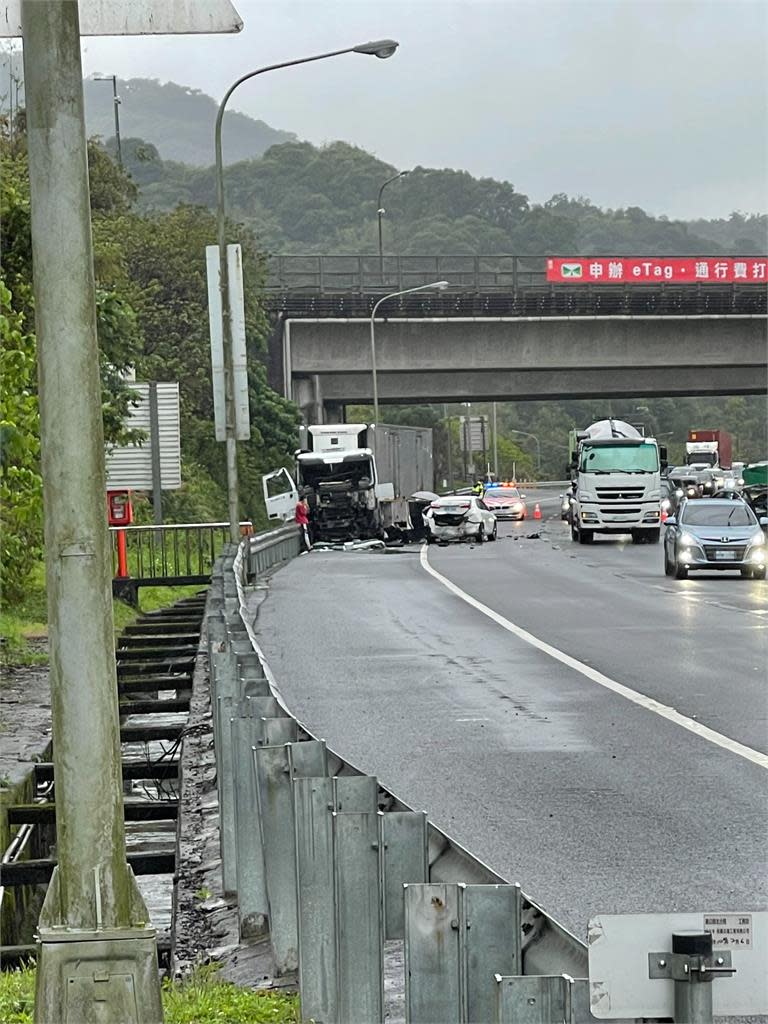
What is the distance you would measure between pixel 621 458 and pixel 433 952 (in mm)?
50187

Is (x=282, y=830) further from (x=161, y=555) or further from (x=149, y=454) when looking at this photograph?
(x=149, y=454)

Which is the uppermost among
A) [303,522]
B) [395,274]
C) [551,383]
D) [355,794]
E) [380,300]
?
[395,274]

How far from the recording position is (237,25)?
5871mm

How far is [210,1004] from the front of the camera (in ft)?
21.6

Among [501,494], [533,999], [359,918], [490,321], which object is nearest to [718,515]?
[359,918]

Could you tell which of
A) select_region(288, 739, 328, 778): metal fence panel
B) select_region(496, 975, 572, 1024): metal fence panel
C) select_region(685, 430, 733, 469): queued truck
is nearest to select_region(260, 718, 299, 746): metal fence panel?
select_region(288, 739, 328, 778): metal fence panel

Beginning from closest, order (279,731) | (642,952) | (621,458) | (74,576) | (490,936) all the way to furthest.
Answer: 1. (642,952)
2. (490,936)
3. (74,576)
4. (279,731)
5. (621,458)

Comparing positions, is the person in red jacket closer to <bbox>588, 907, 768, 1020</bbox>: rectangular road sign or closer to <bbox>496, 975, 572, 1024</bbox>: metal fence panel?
<bbox>496, 975, 572, 1024</bbox>: metal fence panel

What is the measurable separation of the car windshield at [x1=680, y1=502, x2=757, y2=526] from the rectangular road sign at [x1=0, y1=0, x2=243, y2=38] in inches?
1228

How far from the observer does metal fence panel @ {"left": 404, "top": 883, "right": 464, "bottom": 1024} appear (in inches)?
178

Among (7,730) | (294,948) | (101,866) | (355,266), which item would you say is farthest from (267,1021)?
(355,266)

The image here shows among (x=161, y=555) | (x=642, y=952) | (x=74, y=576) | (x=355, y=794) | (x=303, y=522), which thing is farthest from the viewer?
(x=303, y=522)

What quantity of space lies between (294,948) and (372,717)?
29.1 feet

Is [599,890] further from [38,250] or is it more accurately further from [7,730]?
[7,730]
